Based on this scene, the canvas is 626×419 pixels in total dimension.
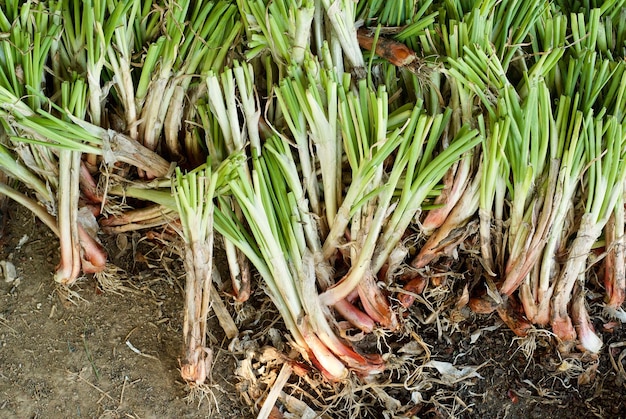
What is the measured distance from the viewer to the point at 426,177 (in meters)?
1.15

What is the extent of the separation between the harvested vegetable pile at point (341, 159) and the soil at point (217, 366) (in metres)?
0.02

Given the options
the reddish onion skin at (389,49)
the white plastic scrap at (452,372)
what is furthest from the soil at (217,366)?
the reddish onion skin at (389,49)

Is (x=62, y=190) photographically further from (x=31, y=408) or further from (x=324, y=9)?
(x=324, y=9)

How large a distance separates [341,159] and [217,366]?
55 cm

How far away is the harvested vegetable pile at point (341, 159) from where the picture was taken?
3.73ft

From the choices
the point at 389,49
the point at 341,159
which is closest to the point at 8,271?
the point at 341,159

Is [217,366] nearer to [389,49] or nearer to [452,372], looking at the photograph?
[452,372]

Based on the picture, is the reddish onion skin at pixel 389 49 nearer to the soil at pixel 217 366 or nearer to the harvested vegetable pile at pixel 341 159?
the harvested vegetable pile at pixel 341 159

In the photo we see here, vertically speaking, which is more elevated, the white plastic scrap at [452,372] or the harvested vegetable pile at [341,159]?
the harvested vegetable pile at [341,159]

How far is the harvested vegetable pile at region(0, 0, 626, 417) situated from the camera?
114 cm

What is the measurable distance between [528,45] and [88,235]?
1.00 meters

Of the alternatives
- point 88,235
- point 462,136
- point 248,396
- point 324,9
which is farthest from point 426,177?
point 88,235

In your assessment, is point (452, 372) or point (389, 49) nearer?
point (389, 49)

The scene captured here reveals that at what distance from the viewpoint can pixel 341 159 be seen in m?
1.21
